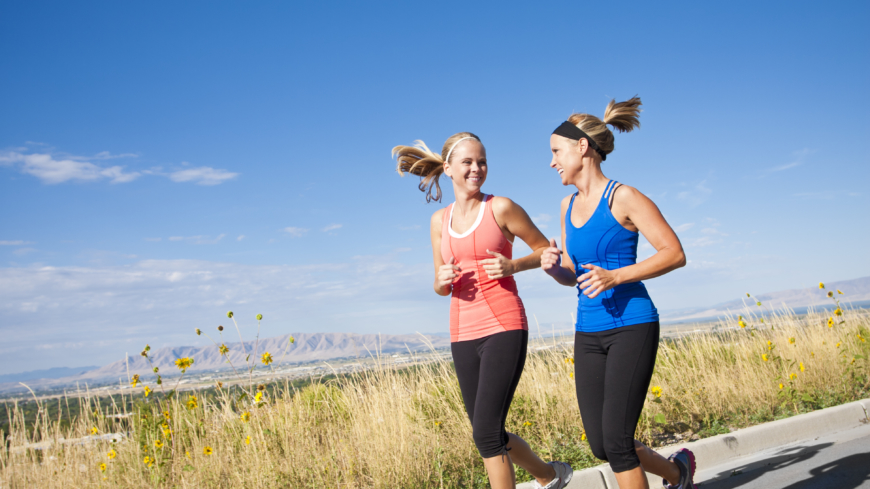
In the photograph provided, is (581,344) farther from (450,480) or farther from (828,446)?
(828,446)

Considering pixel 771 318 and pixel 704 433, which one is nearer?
pixel 704 433

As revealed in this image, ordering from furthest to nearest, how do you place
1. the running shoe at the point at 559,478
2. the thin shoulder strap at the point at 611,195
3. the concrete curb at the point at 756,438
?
the concrete curb at the point at 756,438, the running shoe at the point at 559,478, the thin shoulder strap at the point at 611,195

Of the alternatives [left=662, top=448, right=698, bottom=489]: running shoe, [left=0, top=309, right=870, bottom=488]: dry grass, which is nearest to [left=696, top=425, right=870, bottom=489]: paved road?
[left=0, top=309, right=870, bottom=488]: dry grass

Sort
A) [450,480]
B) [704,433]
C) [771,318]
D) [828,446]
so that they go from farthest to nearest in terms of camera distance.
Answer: [771,318]
[704,433]
[828,446]
[450,480]

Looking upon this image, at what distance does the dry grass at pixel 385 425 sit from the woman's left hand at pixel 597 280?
6.97ft

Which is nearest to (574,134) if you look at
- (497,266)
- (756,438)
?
(497,266)

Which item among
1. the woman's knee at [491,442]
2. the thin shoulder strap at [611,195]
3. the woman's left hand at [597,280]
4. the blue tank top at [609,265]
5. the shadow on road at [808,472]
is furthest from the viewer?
the shadow on road at [808,472]

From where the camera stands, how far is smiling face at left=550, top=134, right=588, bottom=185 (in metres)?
2.92

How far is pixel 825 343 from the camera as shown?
25.1 ft

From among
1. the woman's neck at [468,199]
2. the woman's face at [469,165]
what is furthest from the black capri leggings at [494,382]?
the woman's face at [469,165]

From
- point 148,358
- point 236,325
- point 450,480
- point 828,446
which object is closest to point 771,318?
point 828,446

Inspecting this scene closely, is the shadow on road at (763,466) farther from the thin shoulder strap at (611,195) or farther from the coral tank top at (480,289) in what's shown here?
the thin shoulder strap at (611,195)

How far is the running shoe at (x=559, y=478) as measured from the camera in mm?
3199

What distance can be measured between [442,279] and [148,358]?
331cm
